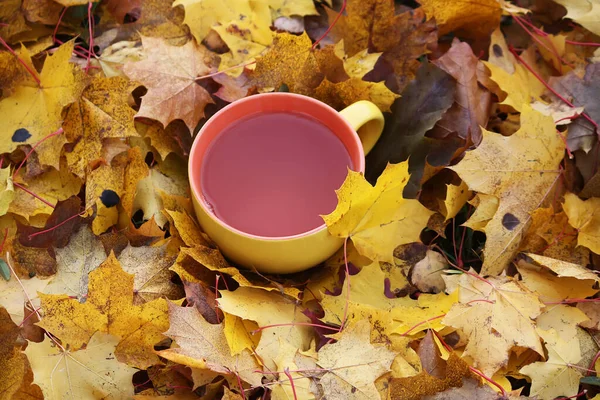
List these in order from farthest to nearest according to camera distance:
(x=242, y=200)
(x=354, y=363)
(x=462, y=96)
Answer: (x=462, y=96) → (x=242, y=200) → (x=354, y=363)

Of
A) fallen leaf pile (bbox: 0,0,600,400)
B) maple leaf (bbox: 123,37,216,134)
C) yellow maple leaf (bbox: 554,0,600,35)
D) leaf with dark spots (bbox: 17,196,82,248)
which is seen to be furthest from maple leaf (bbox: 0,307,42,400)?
yellow maple leaf (bbox: 554,0,600,35)

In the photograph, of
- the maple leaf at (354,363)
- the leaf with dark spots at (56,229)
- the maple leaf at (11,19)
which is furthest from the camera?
the maple leaf at (11,19)

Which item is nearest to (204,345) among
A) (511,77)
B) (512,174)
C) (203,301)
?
(203,301)

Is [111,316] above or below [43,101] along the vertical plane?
below

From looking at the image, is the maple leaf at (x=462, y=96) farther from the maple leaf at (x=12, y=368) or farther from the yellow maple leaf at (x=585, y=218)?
the maple leaf at (x=12, y=368)

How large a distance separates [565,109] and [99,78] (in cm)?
69

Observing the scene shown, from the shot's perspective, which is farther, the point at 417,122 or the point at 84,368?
the point at 417,122

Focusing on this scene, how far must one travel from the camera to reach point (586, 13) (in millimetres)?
976

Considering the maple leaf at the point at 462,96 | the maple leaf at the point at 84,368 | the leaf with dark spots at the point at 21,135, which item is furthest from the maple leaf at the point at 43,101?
the maple leaf at the point at 462,96

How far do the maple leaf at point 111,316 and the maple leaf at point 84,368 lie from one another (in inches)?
0.7

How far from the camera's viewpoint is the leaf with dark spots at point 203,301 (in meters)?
0.78

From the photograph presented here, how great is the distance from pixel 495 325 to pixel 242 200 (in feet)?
1.20

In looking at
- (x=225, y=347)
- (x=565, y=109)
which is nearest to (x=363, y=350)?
(x=225, y=347)

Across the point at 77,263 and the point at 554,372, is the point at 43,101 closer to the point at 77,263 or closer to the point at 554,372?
the point at 77,263
